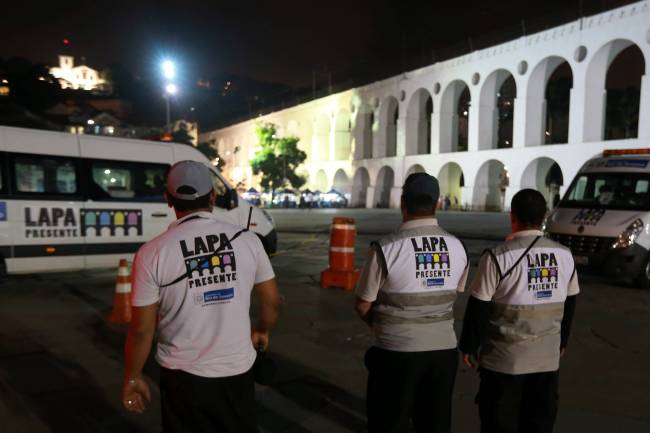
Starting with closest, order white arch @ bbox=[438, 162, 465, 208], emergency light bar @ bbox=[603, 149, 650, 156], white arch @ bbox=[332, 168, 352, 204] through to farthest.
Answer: emergency light bar @ bbox=[603, 149, 650, 156]
white arch @ bbox=[438, 162, 465, 208]
white arch @ bbox=[332, 168, 352, 204]

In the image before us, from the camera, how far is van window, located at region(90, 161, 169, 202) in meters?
9.64

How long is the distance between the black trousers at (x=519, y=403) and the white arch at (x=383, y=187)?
51911mm

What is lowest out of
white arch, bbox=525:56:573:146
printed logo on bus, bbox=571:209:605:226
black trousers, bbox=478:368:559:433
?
black trousers, bbox=478:368:559:433

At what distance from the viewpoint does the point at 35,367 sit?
534cm

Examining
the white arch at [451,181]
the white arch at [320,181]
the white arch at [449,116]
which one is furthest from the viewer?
the white arch at [320,181]

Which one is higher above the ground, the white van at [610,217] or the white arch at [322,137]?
the white arch at [322,137]

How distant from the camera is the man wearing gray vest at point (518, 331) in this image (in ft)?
9.82

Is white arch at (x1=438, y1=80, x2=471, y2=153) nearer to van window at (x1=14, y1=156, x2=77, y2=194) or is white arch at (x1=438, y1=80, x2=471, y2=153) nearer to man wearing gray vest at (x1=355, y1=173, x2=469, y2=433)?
van window at (x1=14, y1=156, x2=77, y2=194)

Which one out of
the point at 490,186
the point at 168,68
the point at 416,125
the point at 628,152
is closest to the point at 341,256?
the point at 628,152

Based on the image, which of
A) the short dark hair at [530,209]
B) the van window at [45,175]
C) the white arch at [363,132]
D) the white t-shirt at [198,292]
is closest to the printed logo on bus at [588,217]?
the short dark hair at [530,209]

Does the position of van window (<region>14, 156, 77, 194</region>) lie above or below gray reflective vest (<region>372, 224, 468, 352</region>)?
above

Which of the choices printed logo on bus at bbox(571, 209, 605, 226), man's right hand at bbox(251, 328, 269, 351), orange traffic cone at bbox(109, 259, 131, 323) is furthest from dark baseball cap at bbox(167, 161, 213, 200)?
printed logo on bus at bbox(571, 209, 605, 226)

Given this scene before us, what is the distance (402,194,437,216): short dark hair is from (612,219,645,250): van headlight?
806cm

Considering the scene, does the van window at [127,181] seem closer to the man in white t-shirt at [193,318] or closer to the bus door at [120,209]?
the bus door at [120,209]
